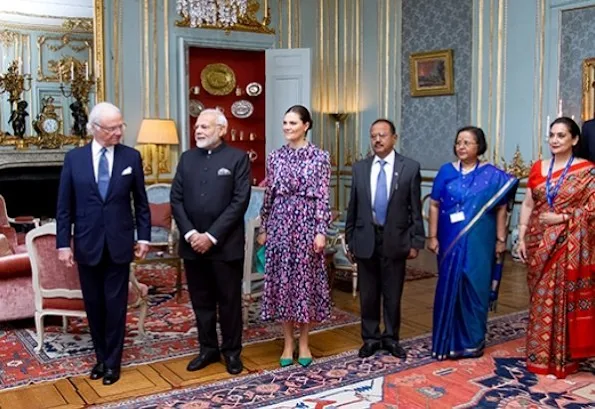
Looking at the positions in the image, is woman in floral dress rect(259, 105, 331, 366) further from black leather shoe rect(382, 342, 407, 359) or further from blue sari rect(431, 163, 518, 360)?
blue sari rect(431, 163, 518, 360)

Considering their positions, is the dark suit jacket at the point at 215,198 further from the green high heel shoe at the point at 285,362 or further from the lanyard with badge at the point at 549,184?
the lanyard with badge at the point at 549,184

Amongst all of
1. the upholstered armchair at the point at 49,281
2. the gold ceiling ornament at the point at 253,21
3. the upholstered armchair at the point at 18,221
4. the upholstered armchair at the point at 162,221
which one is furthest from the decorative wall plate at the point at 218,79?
the upholstered armchair at the point at 49,281

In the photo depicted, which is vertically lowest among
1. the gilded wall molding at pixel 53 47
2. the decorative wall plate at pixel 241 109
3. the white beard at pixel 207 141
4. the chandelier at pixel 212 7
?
the white beard at pixel 207 141

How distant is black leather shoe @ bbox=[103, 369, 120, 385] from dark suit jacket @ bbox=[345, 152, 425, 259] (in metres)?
1.43

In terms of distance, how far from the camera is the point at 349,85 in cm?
915

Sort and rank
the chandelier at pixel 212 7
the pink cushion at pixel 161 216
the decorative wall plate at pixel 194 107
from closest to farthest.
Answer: the chandelier at pixel 212 7, the pink cushion at pixel 161 216, the decorative wall plate at pixel 194 107

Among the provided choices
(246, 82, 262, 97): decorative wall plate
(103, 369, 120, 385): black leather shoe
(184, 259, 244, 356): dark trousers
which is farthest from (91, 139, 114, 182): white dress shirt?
(246, 82, 262, 97): decorative wall plate

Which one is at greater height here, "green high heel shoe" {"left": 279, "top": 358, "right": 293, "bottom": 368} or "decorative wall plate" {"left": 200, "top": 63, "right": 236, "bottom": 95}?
"decorative wall plate" {"left": 200, "top": 63, "right": 236, "bottom": 95}

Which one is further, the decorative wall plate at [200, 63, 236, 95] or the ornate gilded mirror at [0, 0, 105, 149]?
the decorative wall plate at [200, 63, 236, 95]

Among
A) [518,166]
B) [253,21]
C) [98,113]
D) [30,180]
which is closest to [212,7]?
[253,21]

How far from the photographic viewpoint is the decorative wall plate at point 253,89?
341 inches

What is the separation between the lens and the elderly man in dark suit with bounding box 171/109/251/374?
11.3 ft

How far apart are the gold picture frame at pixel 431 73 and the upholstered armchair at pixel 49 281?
525 cm

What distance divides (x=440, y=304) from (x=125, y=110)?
A: 5.06m
